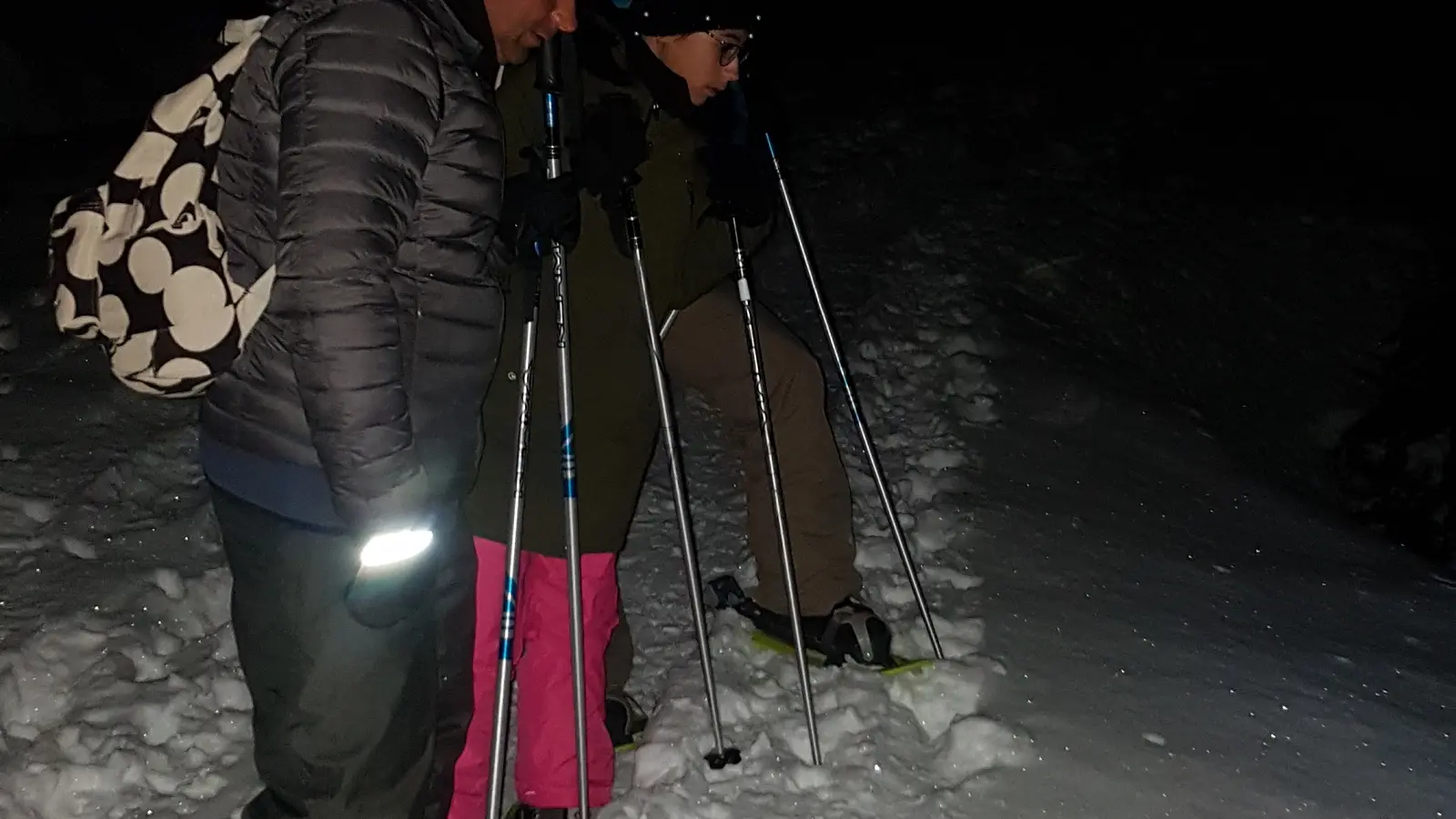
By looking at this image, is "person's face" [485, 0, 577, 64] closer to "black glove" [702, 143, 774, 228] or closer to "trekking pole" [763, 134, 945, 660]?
"black glove" [702, 143, 774, 228]

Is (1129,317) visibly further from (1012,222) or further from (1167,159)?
(1167,159)

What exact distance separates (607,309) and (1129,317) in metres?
4.69

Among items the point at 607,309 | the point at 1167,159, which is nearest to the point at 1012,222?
the point at 1167,159

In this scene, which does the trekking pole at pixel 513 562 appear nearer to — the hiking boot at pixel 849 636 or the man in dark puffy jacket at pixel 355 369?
the man in dark puffy jacket at pixel 355 369

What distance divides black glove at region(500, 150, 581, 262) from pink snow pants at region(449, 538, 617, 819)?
2.96 ft

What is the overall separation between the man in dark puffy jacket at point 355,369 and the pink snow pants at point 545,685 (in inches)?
16.6

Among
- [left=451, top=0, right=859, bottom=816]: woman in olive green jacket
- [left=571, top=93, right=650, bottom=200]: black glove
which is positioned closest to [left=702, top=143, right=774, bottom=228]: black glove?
[left=451, top=0, right=859, bottom=816]: woman in olive green jacket

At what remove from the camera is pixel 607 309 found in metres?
2.64

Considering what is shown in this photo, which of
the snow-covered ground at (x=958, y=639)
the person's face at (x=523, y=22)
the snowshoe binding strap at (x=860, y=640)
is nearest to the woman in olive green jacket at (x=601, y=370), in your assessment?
the person's face at (x=523, y=22)

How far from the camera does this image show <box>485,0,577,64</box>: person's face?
190 cm

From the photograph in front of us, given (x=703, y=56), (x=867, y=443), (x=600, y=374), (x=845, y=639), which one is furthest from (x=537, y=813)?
(x=703, y=56)

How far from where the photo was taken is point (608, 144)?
2354 mm

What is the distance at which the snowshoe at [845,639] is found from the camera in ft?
10.7

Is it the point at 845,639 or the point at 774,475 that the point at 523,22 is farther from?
the point at 845,639
